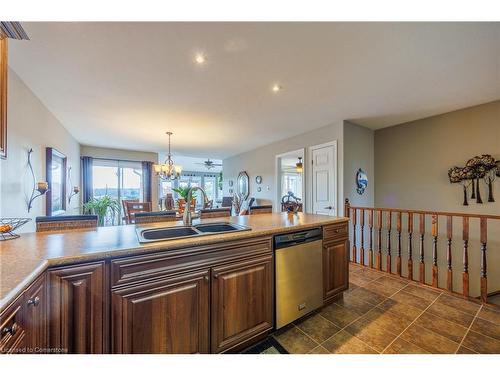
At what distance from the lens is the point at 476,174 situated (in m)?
3.04

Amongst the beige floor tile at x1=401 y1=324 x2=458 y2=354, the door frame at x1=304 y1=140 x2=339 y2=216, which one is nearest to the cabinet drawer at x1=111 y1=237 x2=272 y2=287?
the beige floor tile at x1=401 y1=324 x2=458 y2=354

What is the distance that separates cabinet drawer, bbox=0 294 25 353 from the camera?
2.07 ft

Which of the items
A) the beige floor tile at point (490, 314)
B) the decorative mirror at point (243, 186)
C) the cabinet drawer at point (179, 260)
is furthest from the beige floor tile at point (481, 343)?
the decorative mirror at point (243, 186)

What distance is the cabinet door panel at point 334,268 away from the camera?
199cm

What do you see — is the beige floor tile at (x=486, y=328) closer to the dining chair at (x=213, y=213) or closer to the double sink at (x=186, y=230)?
the double sink at (x=186, y=230)

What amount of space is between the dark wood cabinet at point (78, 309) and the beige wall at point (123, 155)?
6.05 metres

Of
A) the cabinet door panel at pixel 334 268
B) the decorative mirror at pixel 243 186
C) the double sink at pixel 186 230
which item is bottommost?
the cabinet door panel at pixel 334 268

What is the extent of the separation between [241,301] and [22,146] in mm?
2878

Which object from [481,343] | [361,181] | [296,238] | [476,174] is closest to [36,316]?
[296,238]

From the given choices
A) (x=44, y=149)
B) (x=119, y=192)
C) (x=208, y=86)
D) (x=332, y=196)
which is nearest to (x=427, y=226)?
(x=332, y=196)

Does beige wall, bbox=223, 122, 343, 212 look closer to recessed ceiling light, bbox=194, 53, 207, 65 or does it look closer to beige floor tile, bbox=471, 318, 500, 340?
beige floor tile, bbox=471, 318, 500, 340

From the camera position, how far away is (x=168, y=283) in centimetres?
119

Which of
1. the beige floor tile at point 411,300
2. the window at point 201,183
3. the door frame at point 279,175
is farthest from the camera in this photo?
the window at point 201,183

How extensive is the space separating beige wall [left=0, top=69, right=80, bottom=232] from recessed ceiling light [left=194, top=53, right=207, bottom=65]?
1865 millimetres
